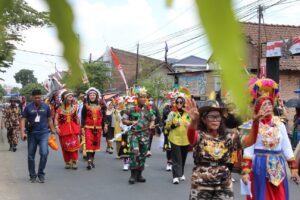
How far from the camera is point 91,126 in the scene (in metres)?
9.44

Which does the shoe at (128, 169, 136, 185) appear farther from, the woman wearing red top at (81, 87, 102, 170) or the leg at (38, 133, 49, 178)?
the woman wearing red top at (81, 87, 102, 170)

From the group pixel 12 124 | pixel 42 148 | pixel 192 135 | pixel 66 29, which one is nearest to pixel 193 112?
pixel 192 135

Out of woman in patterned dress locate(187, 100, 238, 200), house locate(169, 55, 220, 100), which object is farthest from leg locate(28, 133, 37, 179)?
house locate(169, 55, 220, 100)

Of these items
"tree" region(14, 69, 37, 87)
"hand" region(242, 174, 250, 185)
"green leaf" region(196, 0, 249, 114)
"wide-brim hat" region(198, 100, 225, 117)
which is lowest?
"hand" region(242, 174, 250, 185)

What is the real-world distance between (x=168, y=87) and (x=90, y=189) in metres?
17.8

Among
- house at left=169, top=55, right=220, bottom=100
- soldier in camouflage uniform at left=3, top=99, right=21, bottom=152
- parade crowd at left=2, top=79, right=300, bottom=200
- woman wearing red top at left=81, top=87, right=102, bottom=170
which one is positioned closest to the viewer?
house at left=169, top=55, right=220, bottom=100

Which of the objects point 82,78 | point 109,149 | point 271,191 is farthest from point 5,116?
point 82,78

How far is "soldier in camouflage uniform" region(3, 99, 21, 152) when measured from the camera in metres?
12.4

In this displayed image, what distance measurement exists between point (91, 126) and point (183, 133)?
2.30m

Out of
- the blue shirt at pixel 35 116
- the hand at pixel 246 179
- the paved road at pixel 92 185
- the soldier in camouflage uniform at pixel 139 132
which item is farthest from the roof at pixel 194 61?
the blue shirt at pixel 35 116

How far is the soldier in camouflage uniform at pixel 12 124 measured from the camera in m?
12.4

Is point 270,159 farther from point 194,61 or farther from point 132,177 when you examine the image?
point 194,61

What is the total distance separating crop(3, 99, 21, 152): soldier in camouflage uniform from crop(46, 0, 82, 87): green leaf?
40.9 feet

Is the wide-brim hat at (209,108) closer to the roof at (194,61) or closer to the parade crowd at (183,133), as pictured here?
the parade crowd at (183,133)
